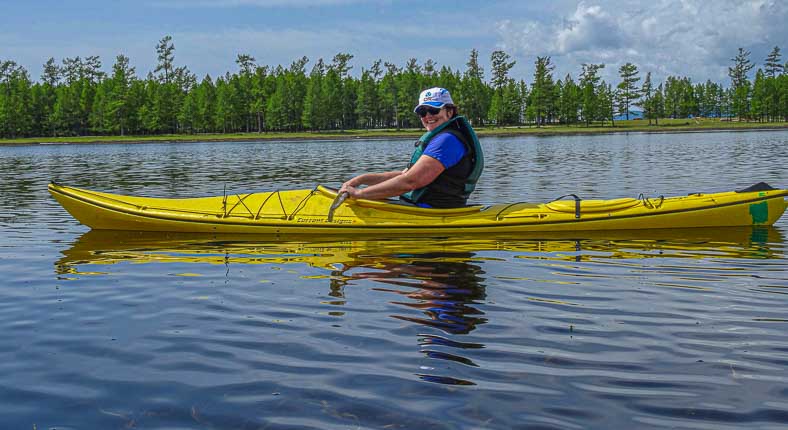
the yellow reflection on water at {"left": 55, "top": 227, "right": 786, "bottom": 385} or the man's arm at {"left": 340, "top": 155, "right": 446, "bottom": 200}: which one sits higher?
the man's arm at {"left": 340, "top": 155, "right": 446, "bottom": 200}

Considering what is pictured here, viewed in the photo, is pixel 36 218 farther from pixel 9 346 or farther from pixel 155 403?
pixel 155 403

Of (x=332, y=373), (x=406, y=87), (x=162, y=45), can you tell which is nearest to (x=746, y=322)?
(x=332, y=373)

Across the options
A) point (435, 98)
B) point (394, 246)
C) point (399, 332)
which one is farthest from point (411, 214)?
point (399, 332)

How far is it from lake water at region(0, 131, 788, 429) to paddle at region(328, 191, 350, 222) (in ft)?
1.38

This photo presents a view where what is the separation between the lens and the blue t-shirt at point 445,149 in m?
9.91

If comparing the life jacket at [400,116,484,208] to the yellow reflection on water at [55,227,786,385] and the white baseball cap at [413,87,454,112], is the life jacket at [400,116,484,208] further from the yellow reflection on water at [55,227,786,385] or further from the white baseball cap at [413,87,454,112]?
the yellow reflection on water at [55,227,786,385]

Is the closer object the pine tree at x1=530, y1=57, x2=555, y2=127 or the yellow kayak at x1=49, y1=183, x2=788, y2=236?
the yellow kayak at x1=49, y1=183, x2=788, y2=236

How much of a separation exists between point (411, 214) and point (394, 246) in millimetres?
702

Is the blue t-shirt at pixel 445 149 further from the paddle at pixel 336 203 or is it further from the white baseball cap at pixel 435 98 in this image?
the paddle at pixel 336 203

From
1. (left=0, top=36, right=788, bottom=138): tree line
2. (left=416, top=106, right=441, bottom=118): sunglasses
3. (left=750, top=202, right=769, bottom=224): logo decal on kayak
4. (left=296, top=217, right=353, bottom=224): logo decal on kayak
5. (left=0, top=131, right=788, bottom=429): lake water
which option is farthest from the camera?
(left=0, top=36, right=788, bottom=138): tree line

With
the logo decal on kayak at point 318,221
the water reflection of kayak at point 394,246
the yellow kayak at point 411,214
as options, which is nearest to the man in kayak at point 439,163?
the yellow kayak at point 411,214

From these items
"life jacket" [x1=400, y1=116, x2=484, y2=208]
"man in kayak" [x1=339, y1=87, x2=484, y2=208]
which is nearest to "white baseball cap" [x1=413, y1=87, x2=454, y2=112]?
"man in kayak" [x1=339, y1=87, x2=484, y2=208]

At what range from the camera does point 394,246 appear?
1052 centimetres

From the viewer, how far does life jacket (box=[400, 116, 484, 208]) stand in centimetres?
997
